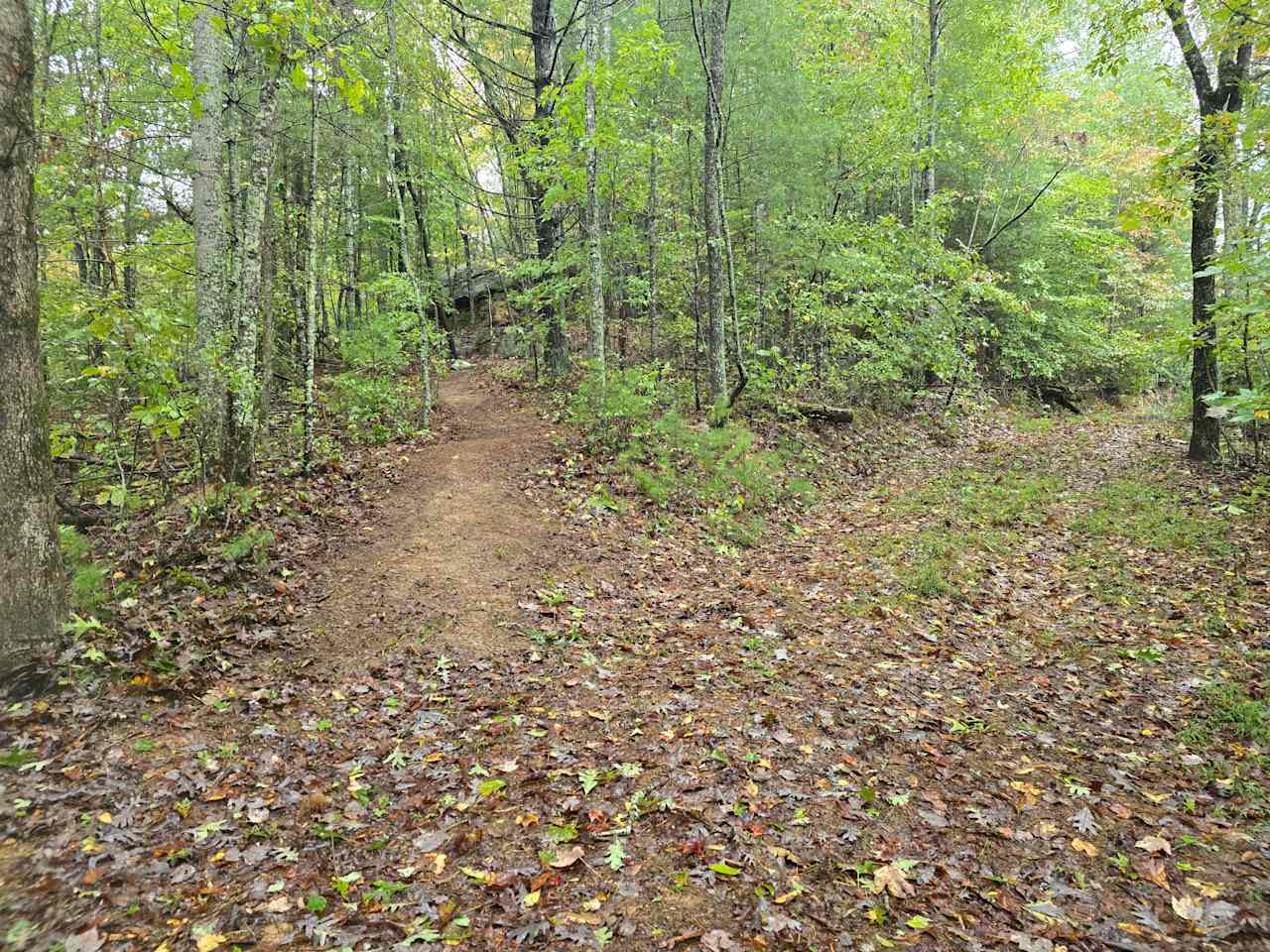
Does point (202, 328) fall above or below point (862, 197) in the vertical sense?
below

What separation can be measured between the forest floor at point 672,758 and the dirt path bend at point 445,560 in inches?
2.1

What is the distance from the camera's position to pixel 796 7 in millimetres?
15789

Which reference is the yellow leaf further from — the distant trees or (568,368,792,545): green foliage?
(568,368,792,545): green foliage

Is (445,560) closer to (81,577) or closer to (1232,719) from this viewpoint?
(81,577)

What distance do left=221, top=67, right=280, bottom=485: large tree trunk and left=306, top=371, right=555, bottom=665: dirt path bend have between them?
6.04 feet

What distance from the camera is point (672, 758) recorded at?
4.60m

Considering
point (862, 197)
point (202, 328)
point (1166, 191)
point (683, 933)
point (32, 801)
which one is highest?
point (862, 197)

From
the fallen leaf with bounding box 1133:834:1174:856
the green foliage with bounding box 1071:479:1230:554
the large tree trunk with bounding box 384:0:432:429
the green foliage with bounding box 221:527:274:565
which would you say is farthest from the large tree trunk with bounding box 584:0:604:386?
the fallen leaf with bounding box 1133:834:1174:856

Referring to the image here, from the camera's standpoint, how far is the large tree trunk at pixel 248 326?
774 centimetres

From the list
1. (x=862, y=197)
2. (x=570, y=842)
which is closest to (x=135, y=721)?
(x=570, y=842)

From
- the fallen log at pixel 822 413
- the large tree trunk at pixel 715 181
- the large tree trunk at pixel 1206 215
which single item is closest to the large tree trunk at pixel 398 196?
the large tree trunk at pixel 715 181

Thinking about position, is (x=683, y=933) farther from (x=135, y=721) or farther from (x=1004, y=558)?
(x=1004, y=558)

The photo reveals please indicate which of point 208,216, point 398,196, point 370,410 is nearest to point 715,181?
point 398,196

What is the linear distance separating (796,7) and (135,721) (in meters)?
19.1
